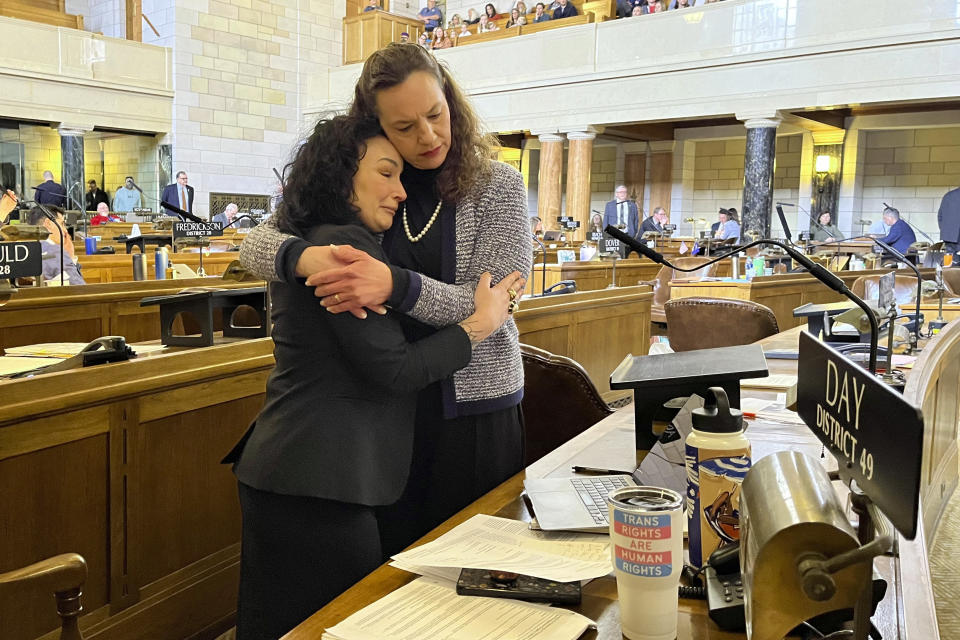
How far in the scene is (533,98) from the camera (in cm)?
1366

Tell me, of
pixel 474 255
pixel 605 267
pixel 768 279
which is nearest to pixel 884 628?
pixel 474 255

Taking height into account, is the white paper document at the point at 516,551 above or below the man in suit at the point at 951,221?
below

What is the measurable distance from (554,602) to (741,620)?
0.65 ft

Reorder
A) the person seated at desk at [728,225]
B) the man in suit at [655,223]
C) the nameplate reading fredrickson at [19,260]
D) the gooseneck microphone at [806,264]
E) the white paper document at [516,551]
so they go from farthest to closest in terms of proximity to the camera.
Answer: the man in suit at [655,223], the person seated at desk at [728,225], the nameplate reading fredrickson at [19,260], the gooseneck microphone at [806,264], the white paper document at [516,551]

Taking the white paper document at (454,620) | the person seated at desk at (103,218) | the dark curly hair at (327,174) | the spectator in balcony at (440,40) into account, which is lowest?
the white paper document at (454,620)

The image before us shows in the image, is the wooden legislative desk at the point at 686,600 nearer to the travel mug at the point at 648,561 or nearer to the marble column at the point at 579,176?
the travel mug at the point at 648,561

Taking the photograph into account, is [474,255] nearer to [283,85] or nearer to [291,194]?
[291,194]

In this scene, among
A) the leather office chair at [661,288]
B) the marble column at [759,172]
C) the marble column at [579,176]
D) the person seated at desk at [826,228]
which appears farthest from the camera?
the marble column at [579,176]

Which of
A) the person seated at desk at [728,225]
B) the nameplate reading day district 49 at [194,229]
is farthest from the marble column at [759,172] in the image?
the nameplate reading day district 49 at [194,229]

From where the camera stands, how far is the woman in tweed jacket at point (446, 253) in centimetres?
134

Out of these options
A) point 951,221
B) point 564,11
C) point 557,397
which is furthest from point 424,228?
point 564,11

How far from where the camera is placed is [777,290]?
646 cm

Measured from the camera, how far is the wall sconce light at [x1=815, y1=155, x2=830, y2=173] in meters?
13.7

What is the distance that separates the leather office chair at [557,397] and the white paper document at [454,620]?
3.42ft
